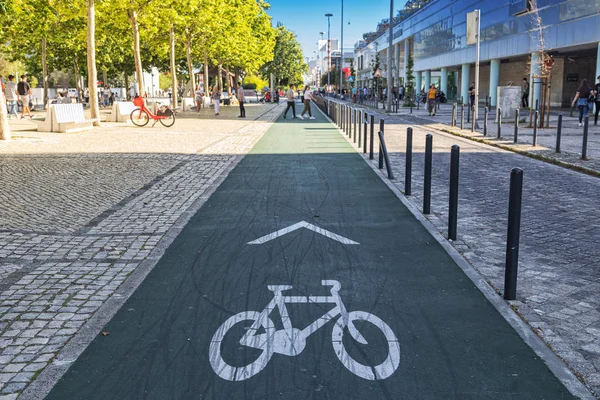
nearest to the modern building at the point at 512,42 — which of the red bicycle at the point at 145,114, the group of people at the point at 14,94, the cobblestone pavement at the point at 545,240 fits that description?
the cobblestone pavement at the point at 545,240

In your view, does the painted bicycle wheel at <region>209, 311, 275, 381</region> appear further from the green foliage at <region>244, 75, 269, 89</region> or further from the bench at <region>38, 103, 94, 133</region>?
the green foliage at <region>244, 75, 269, 89</region>

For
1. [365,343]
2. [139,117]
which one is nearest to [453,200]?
[365,343]

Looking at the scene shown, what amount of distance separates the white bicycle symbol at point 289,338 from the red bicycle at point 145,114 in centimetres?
2082

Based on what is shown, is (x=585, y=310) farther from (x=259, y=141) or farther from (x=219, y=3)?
(x=219, y=3)

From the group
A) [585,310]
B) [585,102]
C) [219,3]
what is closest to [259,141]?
[585,102]

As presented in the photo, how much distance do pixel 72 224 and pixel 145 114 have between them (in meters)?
19.1

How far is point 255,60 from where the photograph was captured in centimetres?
6819

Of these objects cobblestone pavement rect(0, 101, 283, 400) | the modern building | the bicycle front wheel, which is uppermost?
the modern building

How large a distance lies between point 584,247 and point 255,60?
6363cm

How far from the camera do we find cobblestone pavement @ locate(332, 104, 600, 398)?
175 inches

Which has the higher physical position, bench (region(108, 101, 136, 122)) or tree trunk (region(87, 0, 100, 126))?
tree trunk (region(87, 0, 100, 126))

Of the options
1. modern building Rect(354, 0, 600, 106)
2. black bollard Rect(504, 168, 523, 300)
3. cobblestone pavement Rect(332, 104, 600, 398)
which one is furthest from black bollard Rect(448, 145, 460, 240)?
modern building Rect(354, 0, 600, 106)

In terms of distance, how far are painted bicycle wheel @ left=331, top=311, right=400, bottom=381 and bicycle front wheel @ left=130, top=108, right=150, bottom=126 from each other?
22.3 metres

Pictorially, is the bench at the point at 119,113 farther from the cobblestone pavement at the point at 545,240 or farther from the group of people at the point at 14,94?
the cobblestone pavement at the point at 545,240
